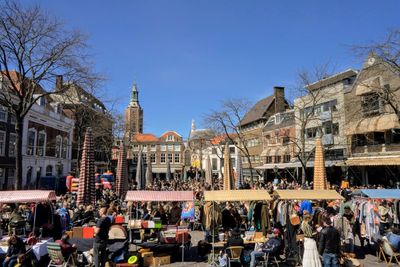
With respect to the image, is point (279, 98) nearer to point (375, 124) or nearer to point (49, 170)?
point (375, 124)

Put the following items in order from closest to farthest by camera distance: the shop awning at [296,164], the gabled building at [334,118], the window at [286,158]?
the shop awning at [296,164] < the gabled building at [334,118] < the window at [286,158]

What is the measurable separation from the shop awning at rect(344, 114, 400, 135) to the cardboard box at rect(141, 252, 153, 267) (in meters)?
22.7

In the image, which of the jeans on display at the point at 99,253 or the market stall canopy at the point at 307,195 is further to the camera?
the market stall canopy at the point at 307,195

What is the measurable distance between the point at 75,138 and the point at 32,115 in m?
15.9

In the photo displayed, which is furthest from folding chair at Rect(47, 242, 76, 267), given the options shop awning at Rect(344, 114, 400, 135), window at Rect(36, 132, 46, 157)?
window at Rect(36, 132, 46, 157)

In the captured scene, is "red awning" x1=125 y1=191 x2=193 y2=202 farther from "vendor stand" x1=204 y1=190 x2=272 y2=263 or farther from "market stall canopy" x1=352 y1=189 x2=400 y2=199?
"market stall canopy" x1=352 y1=189 x2=400 y2=199

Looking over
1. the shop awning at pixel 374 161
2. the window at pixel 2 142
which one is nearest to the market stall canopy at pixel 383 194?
the shop awning at pixel 374 161

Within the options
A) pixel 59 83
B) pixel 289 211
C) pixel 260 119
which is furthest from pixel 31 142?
pixel 289 211

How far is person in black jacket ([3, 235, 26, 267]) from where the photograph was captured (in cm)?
904

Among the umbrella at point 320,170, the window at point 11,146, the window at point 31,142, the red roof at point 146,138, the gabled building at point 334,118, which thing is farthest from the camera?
the red roof at point 146,138

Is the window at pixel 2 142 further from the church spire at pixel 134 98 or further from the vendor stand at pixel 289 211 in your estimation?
the church spire at pixel 134 98

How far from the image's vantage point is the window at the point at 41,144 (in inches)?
1549

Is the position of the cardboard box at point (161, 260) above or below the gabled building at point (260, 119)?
below

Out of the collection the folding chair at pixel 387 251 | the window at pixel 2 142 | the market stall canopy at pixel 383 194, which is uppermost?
the window at pixel 2 142
